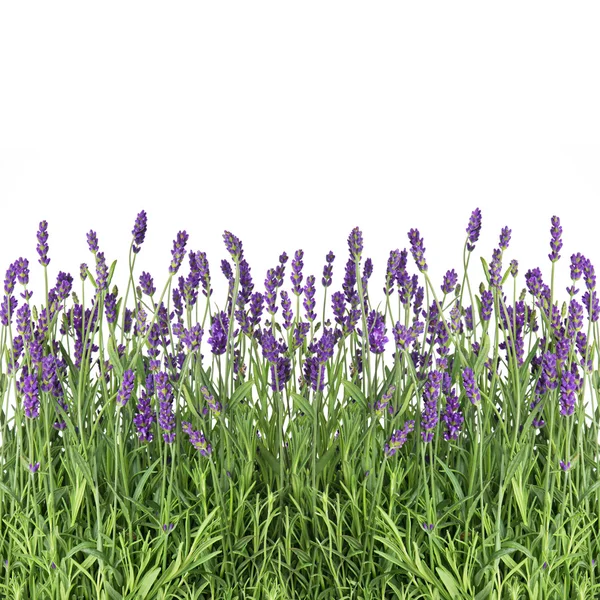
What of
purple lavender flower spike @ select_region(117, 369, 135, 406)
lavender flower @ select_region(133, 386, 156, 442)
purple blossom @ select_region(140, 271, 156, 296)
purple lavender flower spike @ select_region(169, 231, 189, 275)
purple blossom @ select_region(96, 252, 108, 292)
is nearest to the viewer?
purple lavender flower spike @ select_region(117, 369, 135, 406)

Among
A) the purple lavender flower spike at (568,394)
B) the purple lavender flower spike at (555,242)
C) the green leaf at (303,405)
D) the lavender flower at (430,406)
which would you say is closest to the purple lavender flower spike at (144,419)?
the green leaf at (303,405)

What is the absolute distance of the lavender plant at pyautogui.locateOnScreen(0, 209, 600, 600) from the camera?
8.26ft

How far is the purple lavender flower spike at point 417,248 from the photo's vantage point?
106 inches

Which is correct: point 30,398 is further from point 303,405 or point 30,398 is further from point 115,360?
point 303,405

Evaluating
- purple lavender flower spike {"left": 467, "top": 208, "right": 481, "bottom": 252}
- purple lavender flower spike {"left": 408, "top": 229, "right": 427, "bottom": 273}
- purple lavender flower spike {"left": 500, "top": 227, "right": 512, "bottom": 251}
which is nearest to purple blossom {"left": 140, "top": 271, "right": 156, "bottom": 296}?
purple lavender flower spike {"left": 408, "top": 229, "right": 427, "bottom": 273}

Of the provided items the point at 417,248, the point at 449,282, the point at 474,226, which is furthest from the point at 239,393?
the point at 474,226

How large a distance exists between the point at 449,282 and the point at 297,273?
608 mm

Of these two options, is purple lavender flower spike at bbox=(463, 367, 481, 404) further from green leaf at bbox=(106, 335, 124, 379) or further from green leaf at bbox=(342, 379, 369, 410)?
green leaf at bbox=(106, 335, 124, 379)

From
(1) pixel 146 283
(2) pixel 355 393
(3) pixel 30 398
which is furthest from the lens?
(1) pixel 146 283

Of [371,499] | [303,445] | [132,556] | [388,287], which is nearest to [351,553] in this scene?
[371,499]

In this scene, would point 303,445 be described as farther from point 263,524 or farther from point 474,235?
point 474,235

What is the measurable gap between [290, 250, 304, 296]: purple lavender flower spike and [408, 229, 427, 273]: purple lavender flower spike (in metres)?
0.42

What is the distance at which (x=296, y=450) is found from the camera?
8.59 feet

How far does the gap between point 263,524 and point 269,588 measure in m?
0.22
